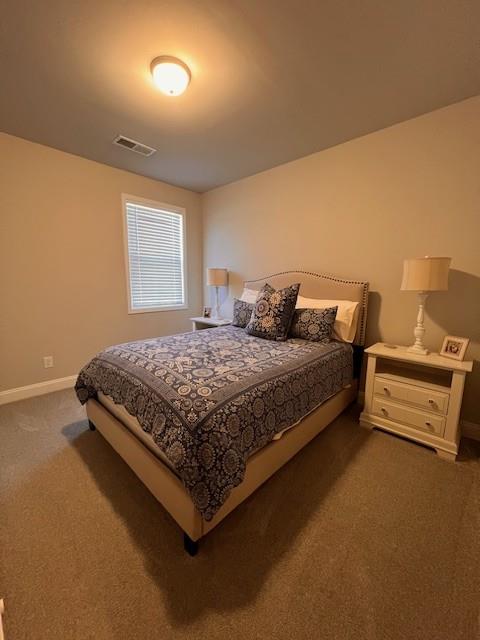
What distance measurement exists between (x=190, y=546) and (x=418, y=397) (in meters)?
1.77

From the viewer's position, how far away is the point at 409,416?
1.94 metres

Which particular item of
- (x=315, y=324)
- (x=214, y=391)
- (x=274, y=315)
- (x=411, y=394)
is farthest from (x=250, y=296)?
(x=214, y=391)

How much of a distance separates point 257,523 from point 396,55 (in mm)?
2799

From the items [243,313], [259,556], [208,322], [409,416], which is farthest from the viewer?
[208,322]

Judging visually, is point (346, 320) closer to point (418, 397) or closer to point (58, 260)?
point (418, 397)

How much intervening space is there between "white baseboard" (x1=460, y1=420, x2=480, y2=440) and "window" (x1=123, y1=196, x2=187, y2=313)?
357cm

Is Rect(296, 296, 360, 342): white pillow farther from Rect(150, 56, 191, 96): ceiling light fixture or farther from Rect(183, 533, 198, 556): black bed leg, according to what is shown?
Rect(150, 56, 191, 96): ceiling light fixture

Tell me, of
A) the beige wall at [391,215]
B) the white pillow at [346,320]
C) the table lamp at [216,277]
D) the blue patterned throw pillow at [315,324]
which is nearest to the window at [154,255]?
the table lamp at [216,277]

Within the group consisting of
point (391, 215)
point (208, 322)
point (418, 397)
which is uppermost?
point (391, 215)

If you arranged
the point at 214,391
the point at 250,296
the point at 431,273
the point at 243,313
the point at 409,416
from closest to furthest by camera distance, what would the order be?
the point at 214,391
the point at 431,273
the point at 409,416
the point at 243,313
the point at 250,296

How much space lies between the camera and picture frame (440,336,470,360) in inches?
72.9

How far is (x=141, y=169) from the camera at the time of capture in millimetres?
3113

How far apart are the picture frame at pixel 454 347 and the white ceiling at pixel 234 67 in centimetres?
178

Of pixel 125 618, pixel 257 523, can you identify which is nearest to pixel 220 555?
pixel 257 523
